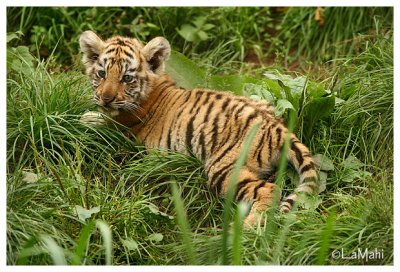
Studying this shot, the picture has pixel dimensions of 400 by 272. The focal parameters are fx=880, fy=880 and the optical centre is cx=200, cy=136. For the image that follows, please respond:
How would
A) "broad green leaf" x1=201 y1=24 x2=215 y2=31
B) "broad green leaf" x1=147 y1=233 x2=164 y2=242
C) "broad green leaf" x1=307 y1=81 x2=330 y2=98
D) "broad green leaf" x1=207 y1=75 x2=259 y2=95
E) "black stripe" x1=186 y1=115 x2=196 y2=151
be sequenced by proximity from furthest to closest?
"broad green leaf" x1=201 y1=24 x2=215 y2=31 < "broad green leaf" x1=207 y1=75 x2=259 y2=95 < "broad green leaf" x1=307 y1=81 x2=330 y2=98 < "black stripe" x1=186 y1=115 x2=196 y2=151 < "broad green leaf" x1=147 y1=233 x2=164 y2=242

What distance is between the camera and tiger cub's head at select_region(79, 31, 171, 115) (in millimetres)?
Result: 7598

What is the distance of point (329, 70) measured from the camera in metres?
8.96

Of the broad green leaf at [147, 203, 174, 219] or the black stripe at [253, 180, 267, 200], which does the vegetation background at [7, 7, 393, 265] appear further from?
the black stripe at [253, 180, 267, 200]

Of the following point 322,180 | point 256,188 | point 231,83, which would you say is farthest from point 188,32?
point 256,188

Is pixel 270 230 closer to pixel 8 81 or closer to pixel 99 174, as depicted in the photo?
pixel 99 174

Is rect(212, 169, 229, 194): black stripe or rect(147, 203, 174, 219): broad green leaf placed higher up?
rect(212, 169, 229, 194): black stripe

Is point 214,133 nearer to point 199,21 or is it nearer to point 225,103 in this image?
point 225,103

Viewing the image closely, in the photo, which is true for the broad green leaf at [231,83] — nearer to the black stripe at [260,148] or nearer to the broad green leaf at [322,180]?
the black stripe at [260,148]

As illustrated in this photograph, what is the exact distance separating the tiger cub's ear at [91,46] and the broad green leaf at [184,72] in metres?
0.72

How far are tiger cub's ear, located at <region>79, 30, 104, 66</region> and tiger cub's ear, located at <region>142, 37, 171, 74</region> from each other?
0.40 meters

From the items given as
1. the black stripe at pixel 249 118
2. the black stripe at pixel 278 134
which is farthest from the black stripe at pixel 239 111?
the black stripe at pixel 278 134

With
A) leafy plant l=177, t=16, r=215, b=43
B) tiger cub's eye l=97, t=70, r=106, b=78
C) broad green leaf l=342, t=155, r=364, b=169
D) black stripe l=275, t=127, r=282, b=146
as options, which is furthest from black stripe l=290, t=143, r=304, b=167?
leafy plant l=177, t=16, r=215, b=43

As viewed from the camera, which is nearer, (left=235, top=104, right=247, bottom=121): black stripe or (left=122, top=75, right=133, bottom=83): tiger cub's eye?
(left=235, top=104, right=247, bottom=121): black stripe

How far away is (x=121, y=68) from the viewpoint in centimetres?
766
